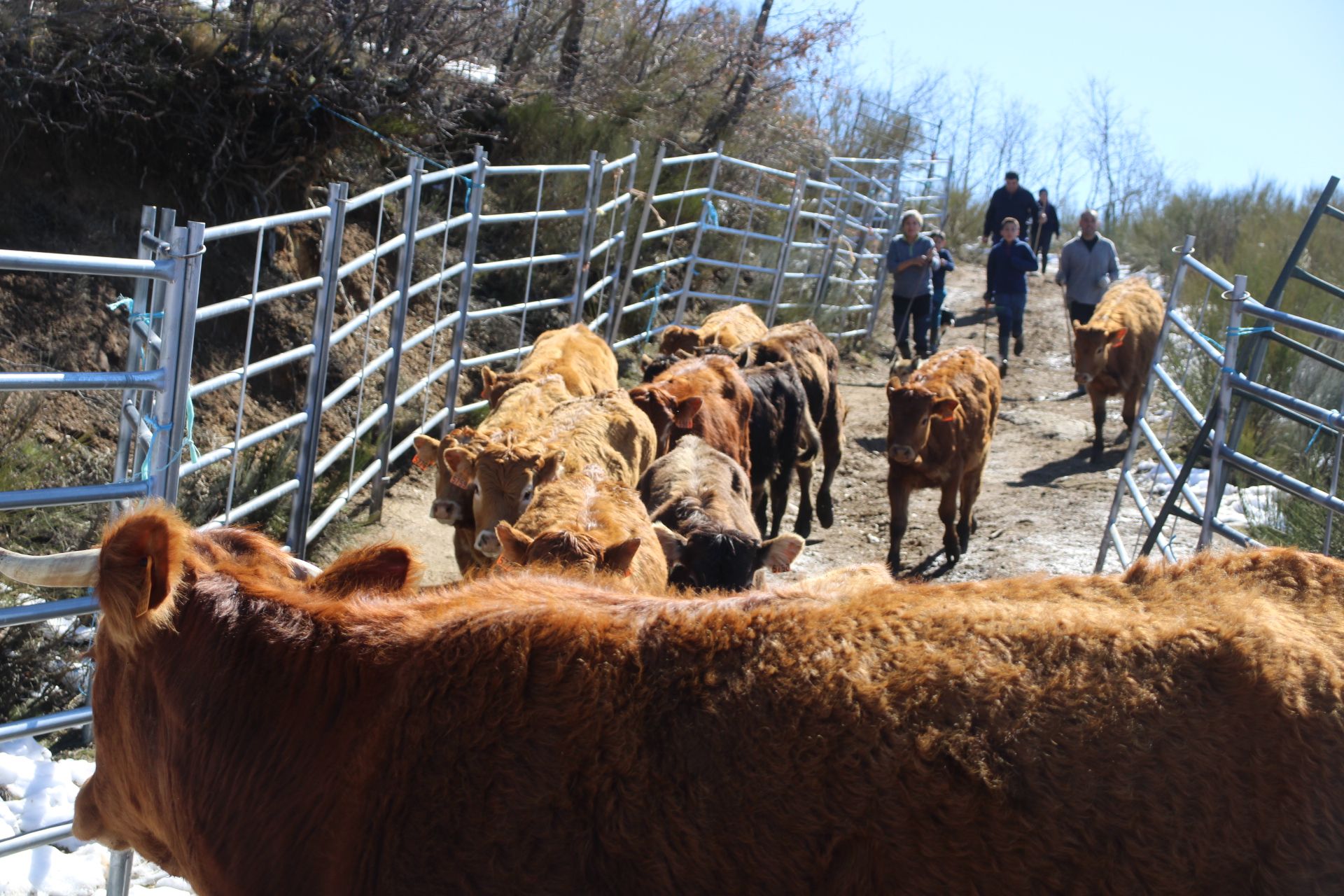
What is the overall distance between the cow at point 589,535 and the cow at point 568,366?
2.31m

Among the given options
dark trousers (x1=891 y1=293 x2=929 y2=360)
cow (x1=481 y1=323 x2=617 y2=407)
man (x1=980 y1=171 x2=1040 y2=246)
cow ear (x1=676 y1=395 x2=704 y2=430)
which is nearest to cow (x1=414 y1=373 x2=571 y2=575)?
cow (x1=481 y1=323 x2=617 y2=407)

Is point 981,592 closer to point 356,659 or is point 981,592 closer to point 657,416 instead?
point 356,659

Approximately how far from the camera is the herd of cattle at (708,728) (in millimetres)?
2160

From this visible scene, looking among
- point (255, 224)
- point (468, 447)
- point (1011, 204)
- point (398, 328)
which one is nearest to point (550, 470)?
point (468, 447)

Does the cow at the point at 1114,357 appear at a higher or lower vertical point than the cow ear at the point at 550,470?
higher

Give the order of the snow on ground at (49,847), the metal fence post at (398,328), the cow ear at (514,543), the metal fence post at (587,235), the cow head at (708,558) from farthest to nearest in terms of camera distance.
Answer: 1. the metal fence post at (587,235)
2. the metal fence post at (398,328)
3. the cow head at (708,558)
4. the cow ear at (514,543)
5. the snow on ground at (49,847)

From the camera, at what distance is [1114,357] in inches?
526

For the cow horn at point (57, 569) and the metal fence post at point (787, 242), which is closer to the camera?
the cow horn at point (57, 569)

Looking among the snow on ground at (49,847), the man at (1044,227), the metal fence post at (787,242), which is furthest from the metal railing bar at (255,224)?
the man at (1044,227)

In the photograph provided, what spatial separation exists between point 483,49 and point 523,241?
2.38m

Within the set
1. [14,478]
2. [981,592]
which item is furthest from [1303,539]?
[14,478]

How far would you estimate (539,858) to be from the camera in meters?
2.26

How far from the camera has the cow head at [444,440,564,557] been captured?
20.6 feet

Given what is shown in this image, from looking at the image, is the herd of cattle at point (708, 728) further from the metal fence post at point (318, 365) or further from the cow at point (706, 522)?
the metal fence post at point (318, 365)
